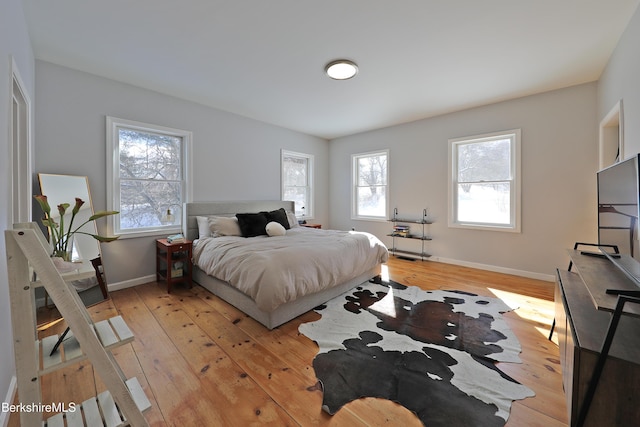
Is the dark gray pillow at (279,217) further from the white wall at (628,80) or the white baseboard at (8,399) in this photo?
the white wall at (628,80)

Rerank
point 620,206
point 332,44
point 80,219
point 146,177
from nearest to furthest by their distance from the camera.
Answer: point 620,206 < point 332,44 < point 80,219 < point 146,177

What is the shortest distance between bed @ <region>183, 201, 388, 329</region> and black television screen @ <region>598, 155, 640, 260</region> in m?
2.09

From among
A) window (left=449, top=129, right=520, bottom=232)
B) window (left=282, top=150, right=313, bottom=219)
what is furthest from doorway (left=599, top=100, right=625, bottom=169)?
window (left=282, top=150, right=313, bottom=219)

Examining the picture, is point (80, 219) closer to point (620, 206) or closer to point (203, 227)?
point (203, 227)

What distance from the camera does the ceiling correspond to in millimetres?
2016

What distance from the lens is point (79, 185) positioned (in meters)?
2.88

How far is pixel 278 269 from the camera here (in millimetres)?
2234

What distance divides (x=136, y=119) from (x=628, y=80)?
516 centimetres

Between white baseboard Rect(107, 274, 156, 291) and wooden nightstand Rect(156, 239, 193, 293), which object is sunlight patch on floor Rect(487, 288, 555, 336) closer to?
wooden nightstand Rect(156, 239, 193, 293)

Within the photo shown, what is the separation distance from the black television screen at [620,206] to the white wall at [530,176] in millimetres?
1665

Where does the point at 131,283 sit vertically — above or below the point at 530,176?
below

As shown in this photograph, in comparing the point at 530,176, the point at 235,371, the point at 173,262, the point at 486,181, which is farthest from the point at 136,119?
the point at 530,176

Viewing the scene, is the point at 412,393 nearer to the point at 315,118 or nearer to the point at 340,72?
the point at 340,72

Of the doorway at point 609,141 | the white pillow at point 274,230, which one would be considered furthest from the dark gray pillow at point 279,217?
the doorway at point 609,141
